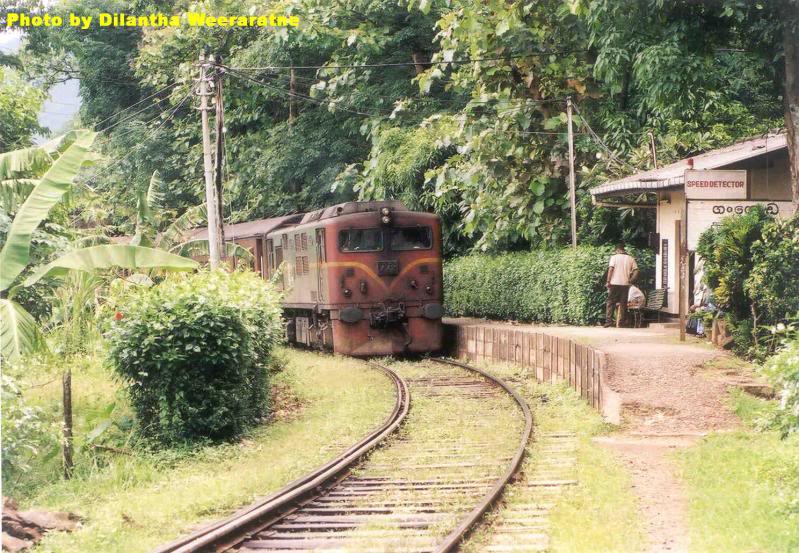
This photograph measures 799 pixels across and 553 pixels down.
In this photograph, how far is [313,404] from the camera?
1532 cm

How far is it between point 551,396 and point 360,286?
6.93 meters

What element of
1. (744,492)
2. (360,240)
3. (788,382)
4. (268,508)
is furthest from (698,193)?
(360,240)

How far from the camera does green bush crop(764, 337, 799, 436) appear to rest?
730cm

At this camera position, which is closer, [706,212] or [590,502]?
[590,502]

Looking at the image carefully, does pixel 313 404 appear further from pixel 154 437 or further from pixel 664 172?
pixel 664 172

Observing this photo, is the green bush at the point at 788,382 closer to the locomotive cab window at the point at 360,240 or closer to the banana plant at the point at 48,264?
the banana plant at the point at 48,264

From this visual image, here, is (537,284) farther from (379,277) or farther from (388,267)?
(379,277)

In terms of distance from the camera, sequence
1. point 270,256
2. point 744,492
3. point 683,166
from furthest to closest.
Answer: point 270,256
point 683,166
point 744,492

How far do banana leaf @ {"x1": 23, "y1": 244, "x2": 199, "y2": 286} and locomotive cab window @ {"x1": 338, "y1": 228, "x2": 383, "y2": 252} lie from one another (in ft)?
31.0

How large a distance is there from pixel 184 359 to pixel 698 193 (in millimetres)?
6721

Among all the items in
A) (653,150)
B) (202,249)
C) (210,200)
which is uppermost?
(653,150)

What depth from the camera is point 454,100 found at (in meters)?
30.9

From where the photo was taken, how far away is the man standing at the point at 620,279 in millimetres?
19094

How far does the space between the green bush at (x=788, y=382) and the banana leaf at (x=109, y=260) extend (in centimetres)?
649
